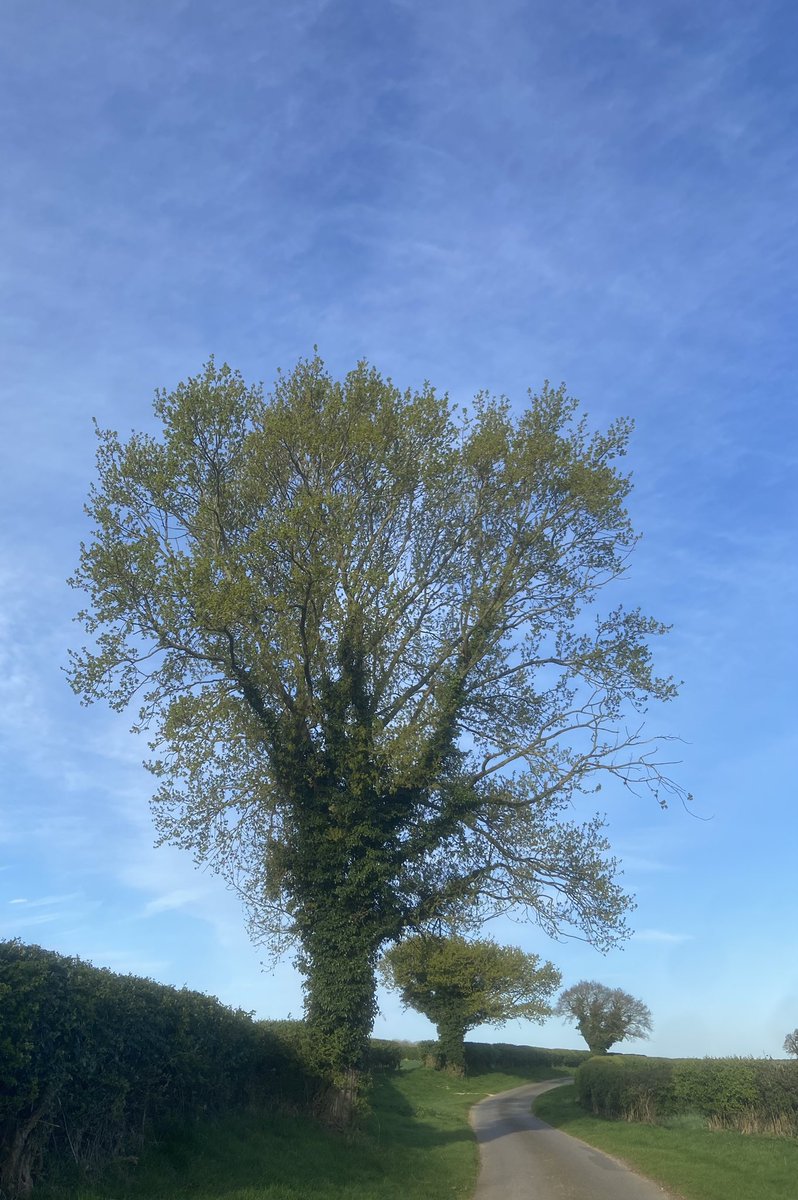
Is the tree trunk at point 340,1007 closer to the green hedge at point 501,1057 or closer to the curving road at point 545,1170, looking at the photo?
the curving road at point 545,1170

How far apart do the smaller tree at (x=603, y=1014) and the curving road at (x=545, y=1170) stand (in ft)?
200

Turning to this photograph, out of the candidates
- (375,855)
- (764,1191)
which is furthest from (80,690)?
(764,1191)

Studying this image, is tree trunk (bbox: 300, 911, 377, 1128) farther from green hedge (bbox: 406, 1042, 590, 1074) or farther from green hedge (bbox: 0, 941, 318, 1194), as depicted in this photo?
green hedge (bbox: 406, 1042, 590, 1074)

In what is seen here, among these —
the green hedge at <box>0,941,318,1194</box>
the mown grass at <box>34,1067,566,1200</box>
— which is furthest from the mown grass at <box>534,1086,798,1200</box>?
the green hedge at <box>0,941,318,1194</box>

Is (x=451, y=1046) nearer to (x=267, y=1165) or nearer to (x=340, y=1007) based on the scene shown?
(x=340, y=1007)

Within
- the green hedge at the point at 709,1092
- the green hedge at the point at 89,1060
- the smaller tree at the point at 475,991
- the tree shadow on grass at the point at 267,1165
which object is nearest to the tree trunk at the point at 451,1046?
the smaller tree at the point at 475,991

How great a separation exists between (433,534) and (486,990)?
4200 centimetres

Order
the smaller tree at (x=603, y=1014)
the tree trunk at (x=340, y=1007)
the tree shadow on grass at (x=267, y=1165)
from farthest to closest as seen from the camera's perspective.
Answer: the smaller tree at (x=603, y=1014)
the tree trunk at (x=340, y=1007)
the tree shadow on grass at (x=267, y=1165)

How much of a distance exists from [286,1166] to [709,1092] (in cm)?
1598

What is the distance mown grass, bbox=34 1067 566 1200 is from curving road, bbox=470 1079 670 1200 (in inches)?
22.9

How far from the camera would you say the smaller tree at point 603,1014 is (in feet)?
281

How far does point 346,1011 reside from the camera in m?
19.5

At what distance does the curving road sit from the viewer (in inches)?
626

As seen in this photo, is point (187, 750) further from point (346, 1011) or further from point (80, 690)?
point (346, 1011)
